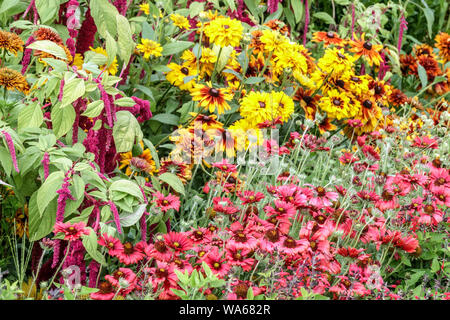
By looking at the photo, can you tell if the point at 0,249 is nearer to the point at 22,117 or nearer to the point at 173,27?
the point at 22,117

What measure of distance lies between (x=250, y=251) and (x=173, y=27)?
119 centimetres

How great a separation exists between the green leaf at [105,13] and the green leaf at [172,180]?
425 mm

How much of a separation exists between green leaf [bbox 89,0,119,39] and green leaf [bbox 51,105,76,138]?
1.08 feet

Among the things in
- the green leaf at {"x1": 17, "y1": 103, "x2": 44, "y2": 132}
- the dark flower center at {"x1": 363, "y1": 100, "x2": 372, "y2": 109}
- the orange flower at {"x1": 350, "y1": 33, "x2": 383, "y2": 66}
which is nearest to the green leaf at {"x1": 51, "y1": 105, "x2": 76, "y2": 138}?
the green leaf at {"x1": 17, "y1": 103, "x2": 44, "y2": 132}

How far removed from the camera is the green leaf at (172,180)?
1.58 meters

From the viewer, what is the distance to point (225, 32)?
2.10 meters

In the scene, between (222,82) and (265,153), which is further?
(222,82)

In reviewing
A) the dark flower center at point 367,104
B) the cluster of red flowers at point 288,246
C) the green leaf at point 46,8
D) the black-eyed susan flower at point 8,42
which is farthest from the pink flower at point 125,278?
the dark flower center at point 367,104

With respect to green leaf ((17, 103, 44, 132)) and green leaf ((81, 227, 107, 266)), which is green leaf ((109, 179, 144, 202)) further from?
green leaf ((17, 103, 44, 132))

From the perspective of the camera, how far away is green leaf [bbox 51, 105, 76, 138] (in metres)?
1.40

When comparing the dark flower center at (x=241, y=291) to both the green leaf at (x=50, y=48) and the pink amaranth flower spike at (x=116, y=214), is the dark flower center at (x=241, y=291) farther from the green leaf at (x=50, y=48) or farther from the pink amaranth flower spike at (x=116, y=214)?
the green leaf at (x=50, y=48)

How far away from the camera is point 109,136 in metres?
1.53
